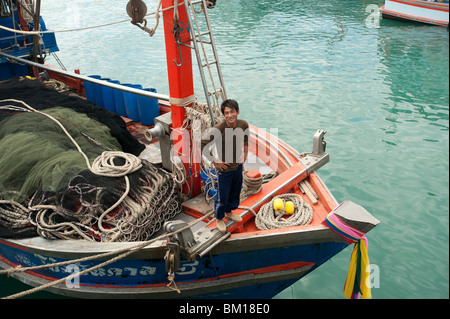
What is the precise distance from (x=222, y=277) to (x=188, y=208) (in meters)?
1.28

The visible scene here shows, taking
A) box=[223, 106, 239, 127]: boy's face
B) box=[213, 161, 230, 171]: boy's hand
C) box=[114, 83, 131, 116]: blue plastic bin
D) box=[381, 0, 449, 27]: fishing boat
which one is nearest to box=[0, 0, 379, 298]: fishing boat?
box=[213, 161, 230, 171]: boy's hand

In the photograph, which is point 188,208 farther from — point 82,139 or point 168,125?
point 82,139

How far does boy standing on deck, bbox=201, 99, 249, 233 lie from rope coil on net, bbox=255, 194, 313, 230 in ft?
1.77

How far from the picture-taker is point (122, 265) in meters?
4.05

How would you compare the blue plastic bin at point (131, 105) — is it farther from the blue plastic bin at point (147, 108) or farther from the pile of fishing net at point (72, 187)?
the pile of fishing net at point (72, 187)

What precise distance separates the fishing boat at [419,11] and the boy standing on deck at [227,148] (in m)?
20.7

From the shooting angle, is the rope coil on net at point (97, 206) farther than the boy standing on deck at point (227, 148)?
Yes

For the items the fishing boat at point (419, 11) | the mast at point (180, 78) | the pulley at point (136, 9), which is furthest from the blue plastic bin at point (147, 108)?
the fishing boat at point (419, 11)

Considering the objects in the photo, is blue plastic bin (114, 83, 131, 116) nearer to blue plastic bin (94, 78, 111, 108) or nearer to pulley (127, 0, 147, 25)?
blue plastic bin (94, 78, 111, 108)

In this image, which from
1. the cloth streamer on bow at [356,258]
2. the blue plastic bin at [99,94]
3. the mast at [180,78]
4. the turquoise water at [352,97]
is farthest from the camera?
the blue plastic bin at [99,94]

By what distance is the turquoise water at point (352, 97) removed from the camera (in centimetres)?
585

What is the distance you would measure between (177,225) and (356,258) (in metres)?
1.78

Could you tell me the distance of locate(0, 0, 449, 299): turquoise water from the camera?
19.2 feet

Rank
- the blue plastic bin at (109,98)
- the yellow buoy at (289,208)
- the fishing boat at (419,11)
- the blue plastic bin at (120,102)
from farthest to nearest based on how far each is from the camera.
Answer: the fishing boat at (419,11), the blue plastic bin at (109,98), the blue plastic bin at (120,102), the yellow buoy at (289,208)
